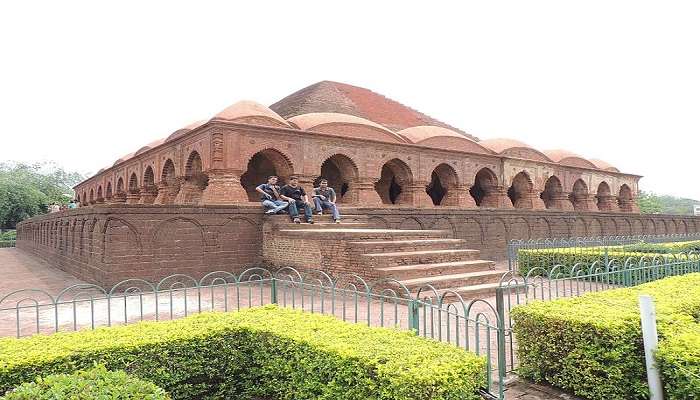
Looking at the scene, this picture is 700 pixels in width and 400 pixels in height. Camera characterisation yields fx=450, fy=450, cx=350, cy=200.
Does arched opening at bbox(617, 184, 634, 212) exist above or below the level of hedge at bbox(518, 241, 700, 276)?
above

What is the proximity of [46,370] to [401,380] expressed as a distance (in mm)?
2630

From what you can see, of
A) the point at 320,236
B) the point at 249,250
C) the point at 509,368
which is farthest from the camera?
the point at 249,250

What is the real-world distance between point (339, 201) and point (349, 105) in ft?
21.3

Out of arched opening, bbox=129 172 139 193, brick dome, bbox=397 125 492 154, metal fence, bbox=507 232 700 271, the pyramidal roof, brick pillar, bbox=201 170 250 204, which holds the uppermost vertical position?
the pyramidal roof

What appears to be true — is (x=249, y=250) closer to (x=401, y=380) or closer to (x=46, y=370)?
(x=46, y=370)

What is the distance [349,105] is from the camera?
22578 mm

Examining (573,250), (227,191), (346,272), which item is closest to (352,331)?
(346,272)

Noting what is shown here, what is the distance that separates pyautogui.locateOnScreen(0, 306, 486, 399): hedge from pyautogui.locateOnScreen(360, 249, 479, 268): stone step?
3.82m

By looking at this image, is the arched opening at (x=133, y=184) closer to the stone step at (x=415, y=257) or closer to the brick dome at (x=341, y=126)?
the brick dome at (x=341, y=126)

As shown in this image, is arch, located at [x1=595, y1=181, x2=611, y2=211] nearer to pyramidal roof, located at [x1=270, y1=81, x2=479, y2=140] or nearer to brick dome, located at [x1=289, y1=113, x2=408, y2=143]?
pyramidal roof, located at [x1=270, y1=81, x2=479, y2=140]

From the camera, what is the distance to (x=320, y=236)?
9141 millimetres

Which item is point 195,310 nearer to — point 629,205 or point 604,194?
point 604,194

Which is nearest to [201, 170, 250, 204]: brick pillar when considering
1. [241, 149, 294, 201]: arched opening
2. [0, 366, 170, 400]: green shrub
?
[241, 149, 294, 201]: arched opening

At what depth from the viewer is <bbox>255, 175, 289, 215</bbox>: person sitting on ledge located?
1104 cm
